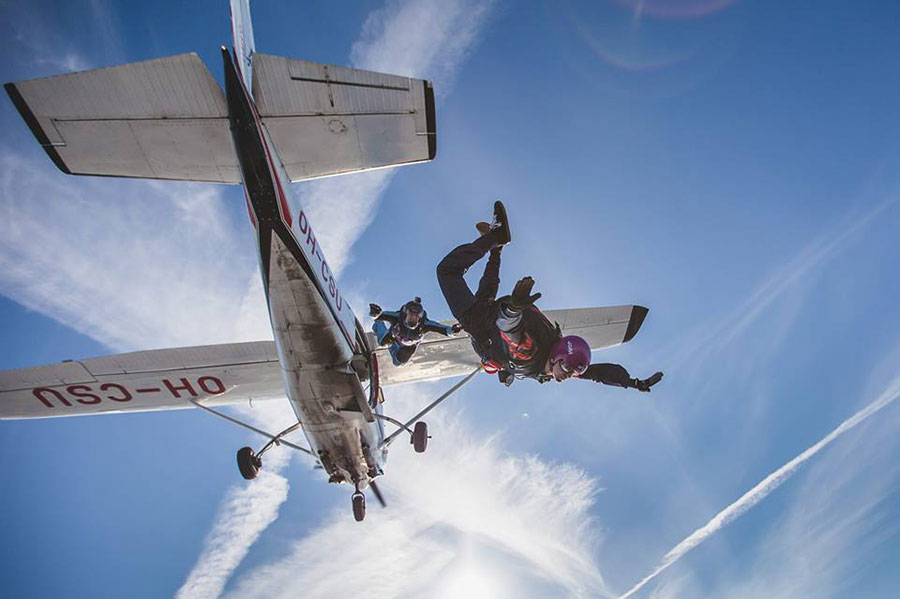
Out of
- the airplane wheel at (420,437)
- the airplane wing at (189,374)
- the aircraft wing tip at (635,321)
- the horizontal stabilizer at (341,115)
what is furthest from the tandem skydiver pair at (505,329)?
the aircraft wing tip at (635,321)

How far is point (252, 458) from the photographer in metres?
8.90

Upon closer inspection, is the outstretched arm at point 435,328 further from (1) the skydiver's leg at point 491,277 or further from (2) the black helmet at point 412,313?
(1) the skydiver's leg at point 491,277

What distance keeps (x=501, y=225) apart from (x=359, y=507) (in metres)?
6.88

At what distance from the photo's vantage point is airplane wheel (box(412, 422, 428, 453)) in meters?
8.59

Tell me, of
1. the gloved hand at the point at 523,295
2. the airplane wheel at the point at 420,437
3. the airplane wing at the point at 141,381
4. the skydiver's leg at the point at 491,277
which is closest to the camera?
the gloved hand at the point at 523,295

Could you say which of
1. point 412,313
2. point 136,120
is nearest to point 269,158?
point 136,120

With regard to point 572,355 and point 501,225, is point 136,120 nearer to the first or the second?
point 501,225

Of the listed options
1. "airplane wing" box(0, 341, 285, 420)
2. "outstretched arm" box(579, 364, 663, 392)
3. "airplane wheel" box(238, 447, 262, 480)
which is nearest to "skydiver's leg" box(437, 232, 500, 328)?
"outstretched arm" box(579, 364, 663, 392)

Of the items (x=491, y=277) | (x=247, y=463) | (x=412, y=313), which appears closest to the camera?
(x=491, y=277)

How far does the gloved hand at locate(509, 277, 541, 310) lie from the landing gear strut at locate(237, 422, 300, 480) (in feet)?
20.7

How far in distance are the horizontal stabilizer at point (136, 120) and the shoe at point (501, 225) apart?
4.46m

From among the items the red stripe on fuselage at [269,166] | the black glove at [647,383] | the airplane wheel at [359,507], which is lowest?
the black glove at [647,383]

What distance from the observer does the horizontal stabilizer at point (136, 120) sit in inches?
226

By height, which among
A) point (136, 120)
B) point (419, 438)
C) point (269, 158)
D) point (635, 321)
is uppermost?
point (136, 120)
